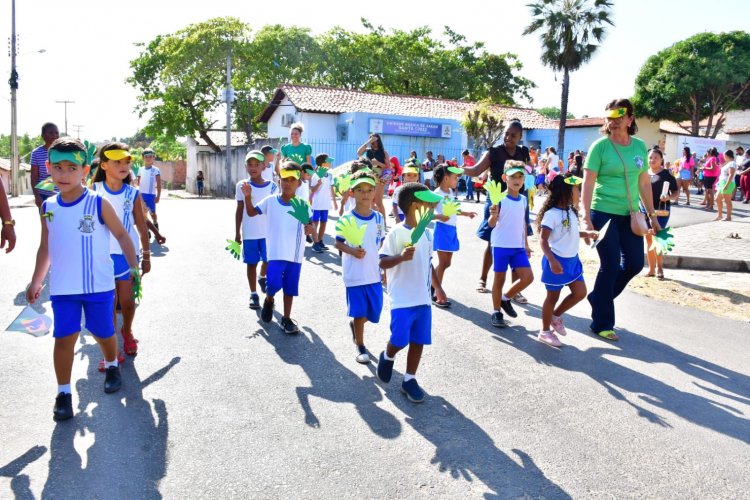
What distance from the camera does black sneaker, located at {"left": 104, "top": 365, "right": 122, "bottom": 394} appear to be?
428cm

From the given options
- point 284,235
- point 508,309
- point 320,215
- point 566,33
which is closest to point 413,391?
point 284,235

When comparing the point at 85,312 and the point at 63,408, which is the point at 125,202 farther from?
the point at 63,408

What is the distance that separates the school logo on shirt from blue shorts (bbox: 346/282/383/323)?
1.95 metres

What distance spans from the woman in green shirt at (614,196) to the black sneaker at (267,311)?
122 inches

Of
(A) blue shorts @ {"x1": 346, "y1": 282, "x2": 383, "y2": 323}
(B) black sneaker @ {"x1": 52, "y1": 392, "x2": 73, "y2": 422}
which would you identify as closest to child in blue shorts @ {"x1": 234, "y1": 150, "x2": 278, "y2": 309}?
(A) blue shorts @ {"x1": 346, "y1": 282, "x2": 383, "y2": 323}

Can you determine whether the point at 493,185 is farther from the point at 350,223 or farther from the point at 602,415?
the point at 602,415

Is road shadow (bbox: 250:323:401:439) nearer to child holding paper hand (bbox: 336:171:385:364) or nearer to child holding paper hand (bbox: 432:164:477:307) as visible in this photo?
child holding paper hand (bbox: 336:171:385:364)

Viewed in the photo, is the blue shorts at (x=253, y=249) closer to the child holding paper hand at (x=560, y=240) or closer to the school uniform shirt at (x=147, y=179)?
the child holding paper hand at (x=560, y=240)

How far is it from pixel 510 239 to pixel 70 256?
401cm

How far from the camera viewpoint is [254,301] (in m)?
6.70

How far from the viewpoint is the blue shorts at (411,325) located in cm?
428

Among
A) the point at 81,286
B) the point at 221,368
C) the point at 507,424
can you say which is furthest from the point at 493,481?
the point at 81,286

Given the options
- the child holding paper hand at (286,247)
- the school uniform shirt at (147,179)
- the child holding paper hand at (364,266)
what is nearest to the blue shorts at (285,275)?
the child holding paper hand at (286,247)

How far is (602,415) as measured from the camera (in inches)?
162
